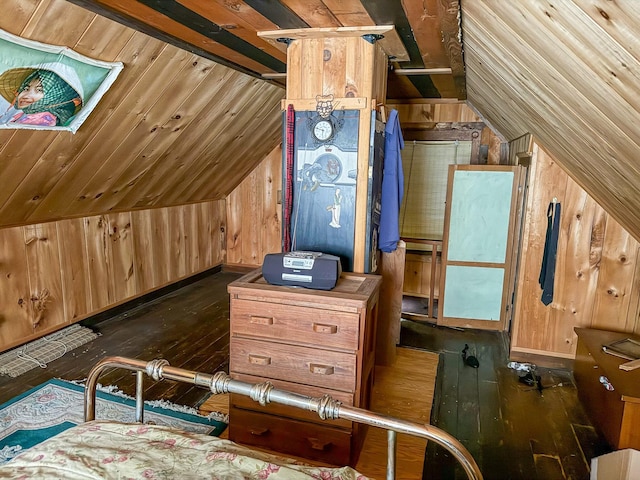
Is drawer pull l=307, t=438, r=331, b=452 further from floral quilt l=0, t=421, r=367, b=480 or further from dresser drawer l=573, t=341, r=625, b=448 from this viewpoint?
dresser drawer l=573, t=341, r=625, b=448

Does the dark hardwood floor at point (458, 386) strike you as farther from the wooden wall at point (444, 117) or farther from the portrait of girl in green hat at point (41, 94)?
the wooden wall at point (444, 117)

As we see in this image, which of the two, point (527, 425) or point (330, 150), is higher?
point (330, 150)

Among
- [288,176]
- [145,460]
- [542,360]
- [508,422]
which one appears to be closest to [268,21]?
[288,176]

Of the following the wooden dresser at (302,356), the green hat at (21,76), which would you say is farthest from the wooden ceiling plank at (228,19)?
the wooden dresser at (302,356)

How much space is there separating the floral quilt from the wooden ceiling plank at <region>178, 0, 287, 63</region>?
1.75 meters

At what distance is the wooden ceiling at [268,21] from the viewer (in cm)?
196

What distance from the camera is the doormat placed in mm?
2871

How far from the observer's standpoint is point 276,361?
6.81 feet

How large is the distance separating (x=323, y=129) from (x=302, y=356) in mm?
1192

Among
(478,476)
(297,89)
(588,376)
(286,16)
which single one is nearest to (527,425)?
(588,376)

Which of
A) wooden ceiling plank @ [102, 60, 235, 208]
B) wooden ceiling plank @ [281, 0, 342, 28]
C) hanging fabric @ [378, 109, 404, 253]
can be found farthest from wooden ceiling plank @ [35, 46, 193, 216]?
hanging fabric @ [378, 109, 404, 253]

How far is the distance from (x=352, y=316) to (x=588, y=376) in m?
1.64

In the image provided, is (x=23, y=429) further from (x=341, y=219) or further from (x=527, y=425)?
(x=527, y=425)

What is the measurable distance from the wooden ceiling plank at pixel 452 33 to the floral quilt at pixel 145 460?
5.78ft
